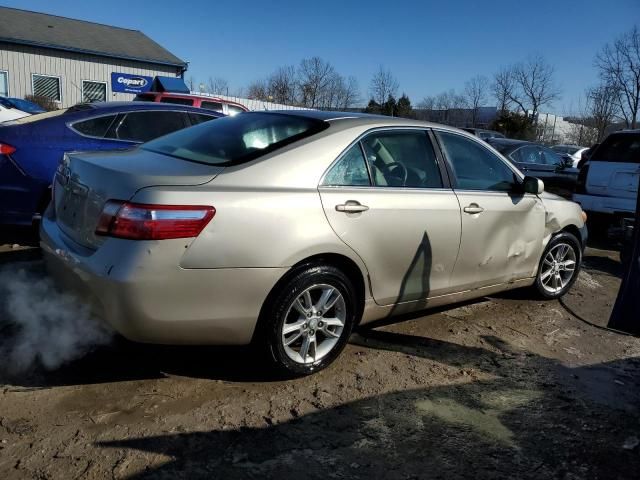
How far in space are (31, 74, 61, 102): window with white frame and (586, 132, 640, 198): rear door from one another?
26303mm

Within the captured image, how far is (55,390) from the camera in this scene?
120 inches

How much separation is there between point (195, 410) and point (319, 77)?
142ft

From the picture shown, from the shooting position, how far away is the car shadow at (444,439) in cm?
254

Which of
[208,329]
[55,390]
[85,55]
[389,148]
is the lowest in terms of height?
[55,390]

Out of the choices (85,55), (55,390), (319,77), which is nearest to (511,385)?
(55,390)

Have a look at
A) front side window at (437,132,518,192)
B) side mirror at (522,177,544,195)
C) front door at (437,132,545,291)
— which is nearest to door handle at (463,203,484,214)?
front door at (437,132,545,291)

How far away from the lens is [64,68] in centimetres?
2761

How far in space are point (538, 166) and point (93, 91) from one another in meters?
23.8

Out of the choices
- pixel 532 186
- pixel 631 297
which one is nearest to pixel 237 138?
pixel 532 186

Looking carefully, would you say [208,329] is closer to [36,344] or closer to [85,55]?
[36,344]

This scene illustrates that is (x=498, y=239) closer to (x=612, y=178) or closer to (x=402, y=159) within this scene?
(x=402, y=159)

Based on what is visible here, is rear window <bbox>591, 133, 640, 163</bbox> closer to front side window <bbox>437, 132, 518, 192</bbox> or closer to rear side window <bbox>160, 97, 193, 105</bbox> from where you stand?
front side window <bbox>437, 132, 518, 192</bbox>

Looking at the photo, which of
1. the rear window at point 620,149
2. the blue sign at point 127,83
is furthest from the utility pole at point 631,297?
the blue sign at point 127,83

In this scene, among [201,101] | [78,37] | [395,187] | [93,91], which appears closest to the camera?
[395,187]
